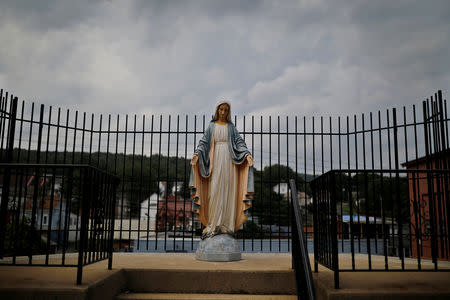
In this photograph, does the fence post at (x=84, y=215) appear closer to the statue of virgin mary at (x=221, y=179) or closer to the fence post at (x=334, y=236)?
the fence post at (x=334, y=236)

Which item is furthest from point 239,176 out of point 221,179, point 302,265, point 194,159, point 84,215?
point 84,215

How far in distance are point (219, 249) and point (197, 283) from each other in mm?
1273

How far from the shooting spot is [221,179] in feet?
20.1

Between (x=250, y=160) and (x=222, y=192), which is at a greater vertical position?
(x=250, y=160)

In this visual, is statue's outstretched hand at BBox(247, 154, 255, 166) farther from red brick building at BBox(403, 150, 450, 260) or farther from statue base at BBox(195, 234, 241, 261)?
red brick building at BBox(403, 150, 450, 260)

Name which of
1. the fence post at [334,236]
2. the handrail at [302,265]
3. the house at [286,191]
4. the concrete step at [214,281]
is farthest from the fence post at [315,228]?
the fence post at [334,236]

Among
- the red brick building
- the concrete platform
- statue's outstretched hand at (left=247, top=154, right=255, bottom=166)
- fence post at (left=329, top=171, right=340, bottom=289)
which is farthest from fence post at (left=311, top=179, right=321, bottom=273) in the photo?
statue's outstretched hand at (left=247, top=154, right=255, bottom=166)

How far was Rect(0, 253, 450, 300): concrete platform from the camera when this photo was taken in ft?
11.0

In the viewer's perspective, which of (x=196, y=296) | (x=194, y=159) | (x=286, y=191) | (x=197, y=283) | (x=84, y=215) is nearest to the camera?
(x=84, y=215)

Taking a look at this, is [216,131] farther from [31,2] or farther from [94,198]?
[31,2]

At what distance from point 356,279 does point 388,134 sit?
4632 millimetres

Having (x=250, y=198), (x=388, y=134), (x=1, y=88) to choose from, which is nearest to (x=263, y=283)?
(x=250, y=198)

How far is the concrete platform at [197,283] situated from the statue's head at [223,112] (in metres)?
2.77

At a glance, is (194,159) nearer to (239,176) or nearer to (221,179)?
(221,179)
